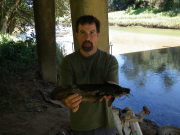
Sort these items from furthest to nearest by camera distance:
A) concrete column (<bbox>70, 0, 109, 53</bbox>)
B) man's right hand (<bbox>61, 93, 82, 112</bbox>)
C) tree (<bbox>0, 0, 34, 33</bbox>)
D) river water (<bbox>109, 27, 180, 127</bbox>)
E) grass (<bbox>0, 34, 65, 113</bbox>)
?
tree (<bbox>0, 0, 34, 33</bbox>) → river water (<bbox>109, 27, 180, 127</bbox>) → grass (<bbox>0, 34, 65, 113</bbox>) → concrete column (<bbox>70, 0, 109, 53</bbox>) → man's right hand (<bbox>61, 93, 82, 112</bbox>)

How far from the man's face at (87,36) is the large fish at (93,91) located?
15.8 inches

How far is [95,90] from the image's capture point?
192cm

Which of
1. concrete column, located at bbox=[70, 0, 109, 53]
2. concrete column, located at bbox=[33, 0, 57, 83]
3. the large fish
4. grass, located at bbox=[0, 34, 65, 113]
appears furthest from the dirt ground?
the large fish

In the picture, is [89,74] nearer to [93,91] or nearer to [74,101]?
[93,91]

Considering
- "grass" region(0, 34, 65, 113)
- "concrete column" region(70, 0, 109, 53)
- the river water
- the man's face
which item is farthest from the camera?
the river water

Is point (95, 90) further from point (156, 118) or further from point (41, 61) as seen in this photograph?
point (41, 61)

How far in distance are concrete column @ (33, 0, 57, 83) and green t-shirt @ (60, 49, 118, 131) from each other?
504 centimetres

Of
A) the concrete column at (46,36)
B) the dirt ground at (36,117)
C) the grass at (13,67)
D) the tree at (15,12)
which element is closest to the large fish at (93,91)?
the dirt ground at (36,117)

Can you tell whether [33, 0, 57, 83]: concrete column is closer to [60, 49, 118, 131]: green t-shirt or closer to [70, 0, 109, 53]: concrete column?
[70, 0, 109, 53]: concrete column

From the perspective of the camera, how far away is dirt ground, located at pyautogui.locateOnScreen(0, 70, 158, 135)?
3824mm

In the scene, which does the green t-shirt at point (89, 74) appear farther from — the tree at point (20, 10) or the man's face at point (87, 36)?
the tree at point (20, 10)

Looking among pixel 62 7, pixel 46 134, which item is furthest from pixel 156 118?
pixel 62 7

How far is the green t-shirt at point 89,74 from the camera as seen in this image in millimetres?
2076

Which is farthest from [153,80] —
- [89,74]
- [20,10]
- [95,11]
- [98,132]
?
[20,10]
